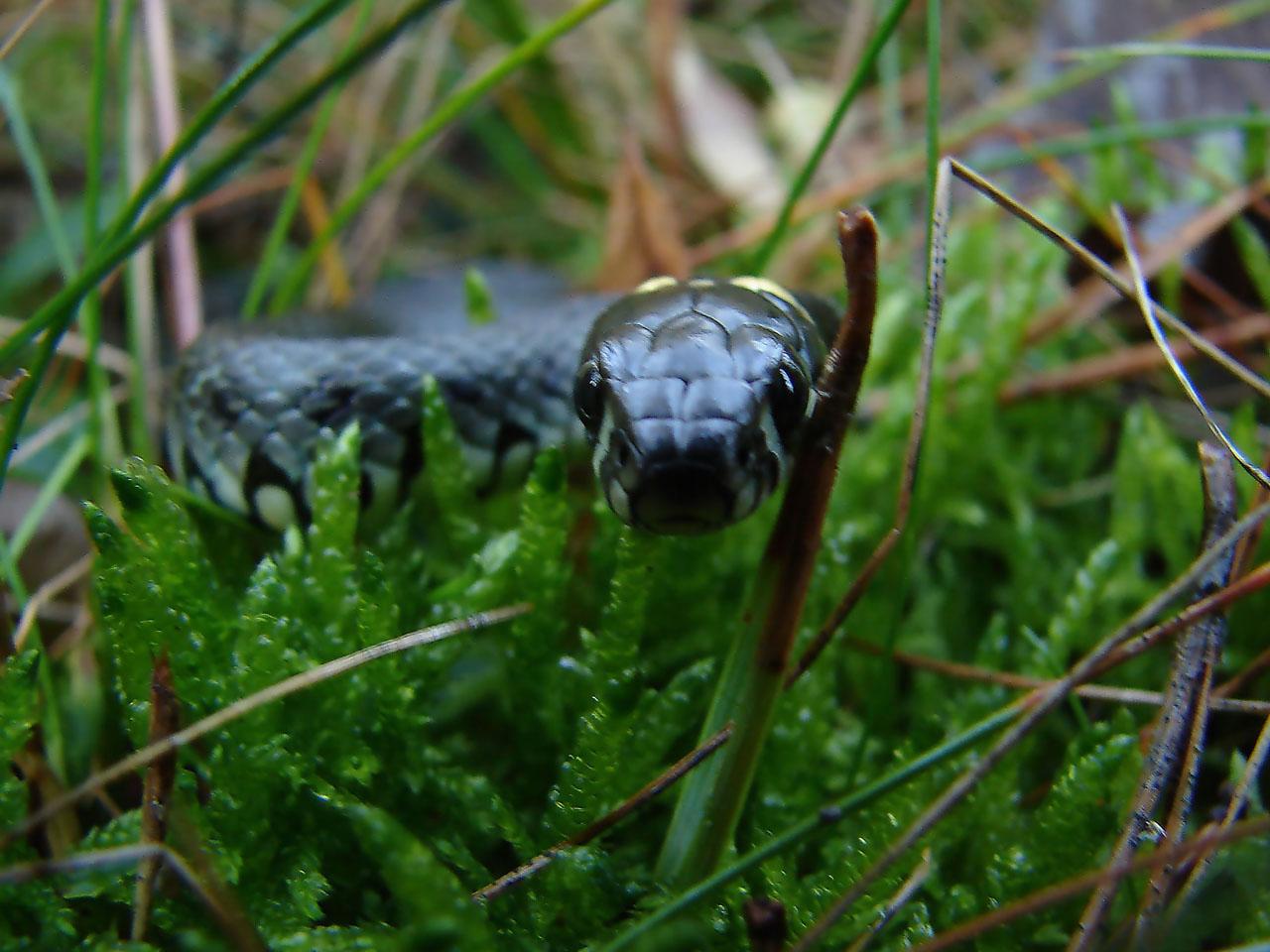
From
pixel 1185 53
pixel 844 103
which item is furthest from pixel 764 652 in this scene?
pixel 1185 53

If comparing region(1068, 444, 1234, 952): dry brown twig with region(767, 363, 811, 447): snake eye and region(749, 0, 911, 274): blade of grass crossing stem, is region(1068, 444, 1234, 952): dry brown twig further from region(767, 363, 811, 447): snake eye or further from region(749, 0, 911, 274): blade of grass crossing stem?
region(749, 0, 911, 274): blade of grass crossing stem

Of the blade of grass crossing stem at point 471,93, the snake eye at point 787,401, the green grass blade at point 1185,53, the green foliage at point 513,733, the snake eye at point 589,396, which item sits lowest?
the green foliage at point 513,733

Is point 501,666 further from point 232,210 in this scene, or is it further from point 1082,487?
point 232,210

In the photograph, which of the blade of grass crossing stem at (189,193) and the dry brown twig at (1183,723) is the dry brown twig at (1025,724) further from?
the blade of grass crossing stem at (189,193)

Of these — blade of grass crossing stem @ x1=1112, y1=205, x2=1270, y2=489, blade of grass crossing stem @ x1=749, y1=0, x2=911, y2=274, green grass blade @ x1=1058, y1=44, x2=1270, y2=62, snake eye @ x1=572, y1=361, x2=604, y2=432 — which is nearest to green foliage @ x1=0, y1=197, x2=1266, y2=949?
snake eye @ x1=572, y1=361, x2=604, y2=432

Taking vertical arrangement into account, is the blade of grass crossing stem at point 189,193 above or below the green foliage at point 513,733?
above

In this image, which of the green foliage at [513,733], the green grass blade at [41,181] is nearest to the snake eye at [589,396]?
the green foliage at [513,733]
